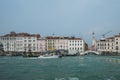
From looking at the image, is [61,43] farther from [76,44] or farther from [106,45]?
[106,45]

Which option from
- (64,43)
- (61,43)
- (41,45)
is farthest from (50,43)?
(64,43)

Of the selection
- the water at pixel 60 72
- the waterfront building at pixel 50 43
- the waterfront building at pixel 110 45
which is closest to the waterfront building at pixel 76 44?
the waterfront building at pixel 50 43

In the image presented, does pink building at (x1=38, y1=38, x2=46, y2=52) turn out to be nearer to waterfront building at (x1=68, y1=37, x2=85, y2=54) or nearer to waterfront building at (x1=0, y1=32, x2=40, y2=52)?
waterfront building at (x1=0, y1=32, x2=40, y2=52)

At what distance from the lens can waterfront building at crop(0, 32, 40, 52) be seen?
251 ft

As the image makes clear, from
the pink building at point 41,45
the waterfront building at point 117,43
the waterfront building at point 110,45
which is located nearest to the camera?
the waterfront building at point 117,43

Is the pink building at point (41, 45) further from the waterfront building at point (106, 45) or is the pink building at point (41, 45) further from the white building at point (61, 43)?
the waterfront building at point (106, 45)

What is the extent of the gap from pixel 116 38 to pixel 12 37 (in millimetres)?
31060

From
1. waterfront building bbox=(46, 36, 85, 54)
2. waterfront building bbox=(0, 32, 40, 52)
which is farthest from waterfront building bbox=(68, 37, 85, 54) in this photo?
waterfront building bbox=(0, 32, 40, 52)

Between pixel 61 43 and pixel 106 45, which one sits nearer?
pixel 61 43

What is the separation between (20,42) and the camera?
7725 cm

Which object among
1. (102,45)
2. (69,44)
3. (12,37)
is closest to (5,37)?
Answer: (12,37)

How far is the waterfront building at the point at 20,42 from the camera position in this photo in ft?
251

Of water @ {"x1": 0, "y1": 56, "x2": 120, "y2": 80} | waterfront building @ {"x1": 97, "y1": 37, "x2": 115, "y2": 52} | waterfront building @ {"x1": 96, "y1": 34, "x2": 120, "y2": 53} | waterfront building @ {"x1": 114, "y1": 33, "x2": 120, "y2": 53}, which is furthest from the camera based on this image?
waterfront building @ {"x1": 97, "y1": 37, "x2": 115, "y2": 52}

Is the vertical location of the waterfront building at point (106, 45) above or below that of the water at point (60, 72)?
above
